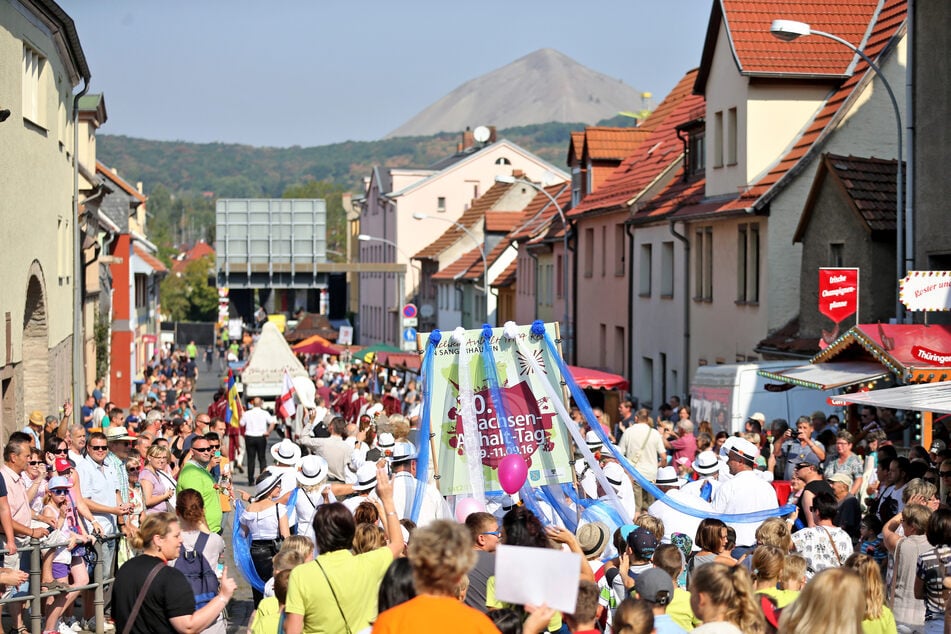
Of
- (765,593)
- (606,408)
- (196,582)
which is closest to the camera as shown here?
(765,593)

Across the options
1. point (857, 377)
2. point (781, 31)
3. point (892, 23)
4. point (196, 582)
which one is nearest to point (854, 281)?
point (857, 377)

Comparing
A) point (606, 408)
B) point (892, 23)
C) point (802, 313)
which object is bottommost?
point (606, 408)

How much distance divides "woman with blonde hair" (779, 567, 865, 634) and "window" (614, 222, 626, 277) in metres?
30.0

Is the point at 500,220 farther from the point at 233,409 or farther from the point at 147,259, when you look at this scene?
the point at 233,409

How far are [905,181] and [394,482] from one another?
42.8ft

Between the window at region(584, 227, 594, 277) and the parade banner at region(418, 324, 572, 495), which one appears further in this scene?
the window at region(584, 227, 594, 277)

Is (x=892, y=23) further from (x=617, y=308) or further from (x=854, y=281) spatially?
(x=617, y=308)

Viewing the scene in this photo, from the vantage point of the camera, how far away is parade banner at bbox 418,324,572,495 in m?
11.4

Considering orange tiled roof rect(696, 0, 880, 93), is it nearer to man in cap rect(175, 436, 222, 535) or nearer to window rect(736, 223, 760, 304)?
window rect(736, 223, 760, 304)

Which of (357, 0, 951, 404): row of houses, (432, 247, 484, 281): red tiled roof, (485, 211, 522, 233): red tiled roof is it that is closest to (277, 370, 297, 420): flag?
(357, 0, 951, 404): row of houses

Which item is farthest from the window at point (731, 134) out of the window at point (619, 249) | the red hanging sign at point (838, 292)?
the red hanging sign at point (838, 292)

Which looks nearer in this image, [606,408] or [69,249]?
[69,249]

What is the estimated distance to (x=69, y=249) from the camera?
91.8 feet

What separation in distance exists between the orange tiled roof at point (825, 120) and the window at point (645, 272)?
7315mm
